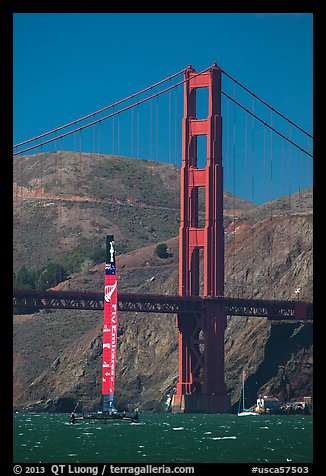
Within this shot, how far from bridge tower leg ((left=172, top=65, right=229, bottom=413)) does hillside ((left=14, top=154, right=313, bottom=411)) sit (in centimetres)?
724

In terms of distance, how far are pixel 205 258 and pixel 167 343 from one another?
28235 millimetres

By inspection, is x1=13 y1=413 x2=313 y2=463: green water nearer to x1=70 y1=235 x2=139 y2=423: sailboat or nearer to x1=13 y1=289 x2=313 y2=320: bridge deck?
x1=70 y1=235 x2=139 y2=423: sailboat

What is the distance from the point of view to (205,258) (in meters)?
128

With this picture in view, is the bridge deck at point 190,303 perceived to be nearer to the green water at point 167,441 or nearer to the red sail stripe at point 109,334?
the green water at point 167,441

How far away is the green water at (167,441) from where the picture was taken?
6712 centimetres

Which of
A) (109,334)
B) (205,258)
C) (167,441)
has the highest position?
(205,258)

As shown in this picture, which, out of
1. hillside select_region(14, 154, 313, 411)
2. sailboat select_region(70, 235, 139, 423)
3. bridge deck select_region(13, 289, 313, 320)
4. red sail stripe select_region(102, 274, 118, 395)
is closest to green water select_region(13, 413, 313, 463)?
red sail stripe select_region(102, 274, 118, 395)

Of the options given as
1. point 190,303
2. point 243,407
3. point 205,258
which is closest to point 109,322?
point 205,258

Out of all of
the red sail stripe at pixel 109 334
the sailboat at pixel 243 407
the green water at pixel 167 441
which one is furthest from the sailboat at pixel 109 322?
the sailboat at pixel 243 407

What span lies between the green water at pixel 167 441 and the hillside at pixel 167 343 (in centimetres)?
2303

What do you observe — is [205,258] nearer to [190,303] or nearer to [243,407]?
[190,303]

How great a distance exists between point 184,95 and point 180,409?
27106 millimetres
